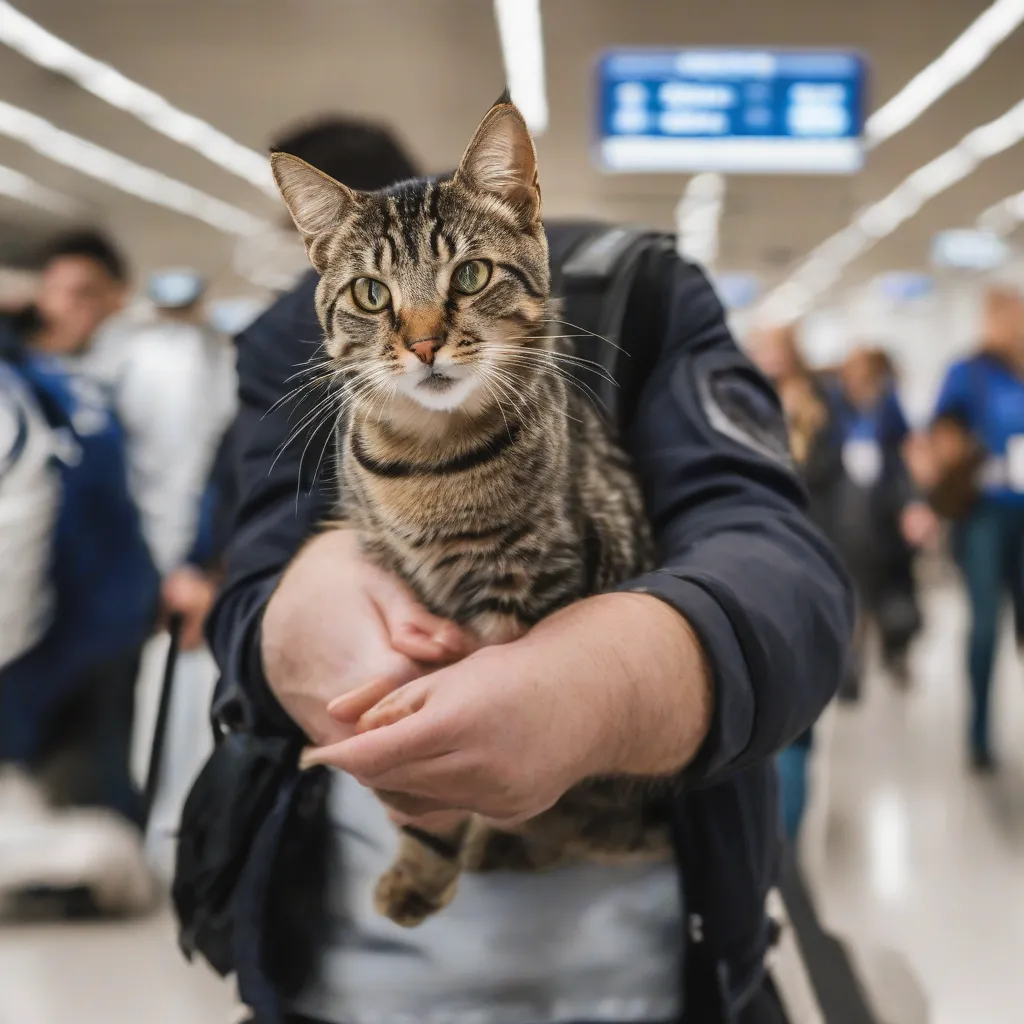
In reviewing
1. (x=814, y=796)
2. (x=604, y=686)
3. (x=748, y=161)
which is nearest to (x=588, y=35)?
(x=748, y=161)

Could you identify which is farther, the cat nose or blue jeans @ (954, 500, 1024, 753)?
blue jeans @ (954, 500, 1024, 753)

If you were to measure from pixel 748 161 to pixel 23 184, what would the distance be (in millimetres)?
1683

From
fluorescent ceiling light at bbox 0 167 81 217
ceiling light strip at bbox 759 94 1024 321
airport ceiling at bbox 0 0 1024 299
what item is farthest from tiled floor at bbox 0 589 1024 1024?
ceiling light strip at bbox 759 94 1024 321

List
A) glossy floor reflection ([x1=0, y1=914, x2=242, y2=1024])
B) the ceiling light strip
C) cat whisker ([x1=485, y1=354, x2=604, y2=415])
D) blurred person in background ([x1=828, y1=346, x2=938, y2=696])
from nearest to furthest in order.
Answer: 1. cat whisker ([x1=485, y1=354, x2=604, y2=415])
2. glossy floor reflection ([x1=0, y1=914, x2=242, y2=1024])
3. the ceiling light strip
4. blurred person in background ([x1=828, y1=346, x2=938, y2=696])

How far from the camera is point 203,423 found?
1.05 metres

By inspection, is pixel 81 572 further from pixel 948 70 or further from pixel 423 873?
pixel 948 70

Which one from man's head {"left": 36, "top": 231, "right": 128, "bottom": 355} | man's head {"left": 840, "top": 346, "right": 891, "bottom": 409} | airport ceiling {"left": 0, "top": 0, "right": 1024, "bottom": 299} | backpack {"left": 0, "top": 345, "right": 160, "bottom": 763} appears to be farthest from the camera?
man's head {"left": 840, "top": 346, "right": 891, "bottom": 409}

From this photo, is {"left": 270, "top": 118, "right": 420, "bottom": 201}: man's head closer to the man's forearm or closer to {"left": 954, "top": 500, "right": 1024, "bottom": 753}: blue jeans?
the man's forearm

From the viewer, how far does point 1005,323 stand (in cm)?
342

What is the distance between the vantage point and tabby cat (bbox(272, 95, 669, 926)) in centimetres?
49

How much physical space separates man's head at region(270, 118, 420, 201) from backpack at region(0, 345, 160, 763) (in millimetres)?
979

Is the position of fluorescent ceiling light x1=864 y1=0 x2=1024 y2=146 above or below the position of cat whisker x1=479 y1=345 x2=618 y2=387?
above

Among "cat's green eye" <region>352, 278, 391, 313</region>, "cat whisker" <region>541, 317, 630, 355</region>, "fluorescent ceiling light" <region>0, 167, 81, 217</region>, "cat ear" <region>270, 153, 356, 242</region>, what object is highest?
"fluorescent ceiling light" <region>0, 167, 81, 217</region>

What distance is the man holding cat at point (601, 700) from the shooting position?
1.70 ft
